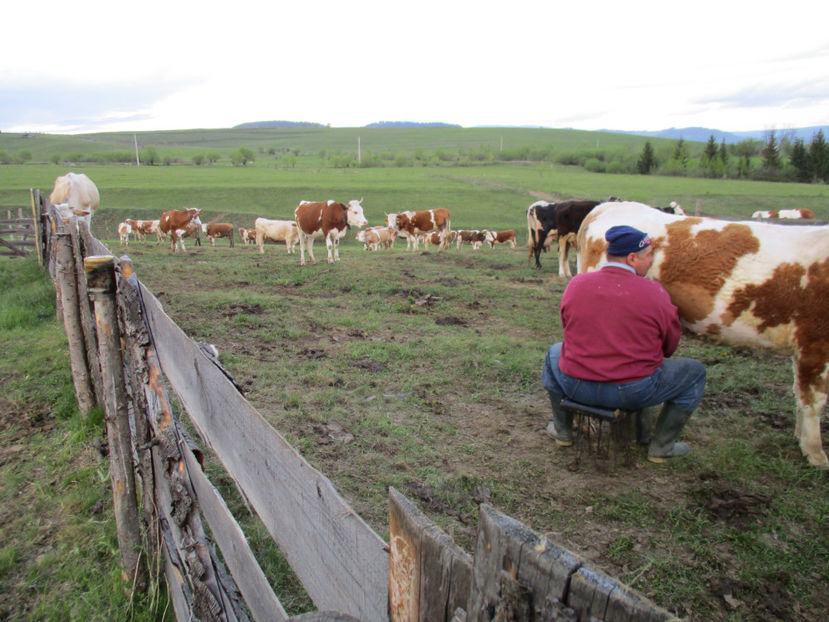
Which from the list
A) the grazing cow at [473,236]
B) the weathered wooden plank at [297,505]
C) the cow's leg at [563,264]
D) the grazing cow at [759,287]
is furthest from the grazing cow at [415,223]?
the weathered wooden plank at [297,505]

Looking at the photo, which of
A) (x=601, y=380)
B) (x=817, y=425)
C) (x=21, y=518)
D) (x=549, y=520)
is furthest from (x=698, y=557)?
(x=21, y=518)

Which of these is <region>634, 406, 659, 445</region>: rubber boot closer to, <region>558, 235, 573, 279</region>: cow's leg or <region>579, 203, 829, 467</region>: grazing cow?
<region>579, 203, 829, 467</region>: grazing cow

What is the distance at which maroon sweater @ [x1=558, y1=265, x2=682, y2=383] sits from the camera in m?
3.72

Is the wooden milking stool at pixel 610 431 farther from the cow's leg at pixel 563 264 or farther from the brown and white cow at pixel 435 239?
the brown and white cow at pixel 435 239

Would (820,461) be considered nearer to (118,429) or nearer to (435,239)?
(118,429)

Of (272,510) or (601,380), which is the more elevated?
(272,510)

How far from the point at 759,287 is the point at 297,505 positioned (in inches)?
182

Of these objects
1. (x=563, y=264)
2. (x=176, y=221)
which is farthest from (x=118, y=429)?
(x=176, y=221)

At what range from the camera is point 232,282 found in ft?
36.4

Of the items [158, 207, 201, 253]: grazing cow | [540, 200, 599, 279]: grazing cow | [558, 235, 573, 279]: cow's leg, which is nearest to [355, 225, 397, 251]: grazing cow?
[158, 207, 201, 253]: grazing cow

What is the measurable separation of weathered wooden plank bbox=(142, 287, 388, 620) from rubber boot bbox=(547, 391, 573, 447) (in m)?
3.01

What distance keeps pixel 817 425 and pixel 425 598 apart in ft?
15.1

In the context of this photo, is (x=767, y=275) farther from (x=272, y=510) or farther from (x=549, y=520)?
(x=272, y=510)

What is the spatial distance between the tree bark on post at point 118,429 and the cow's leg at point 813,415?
4.78 meters
